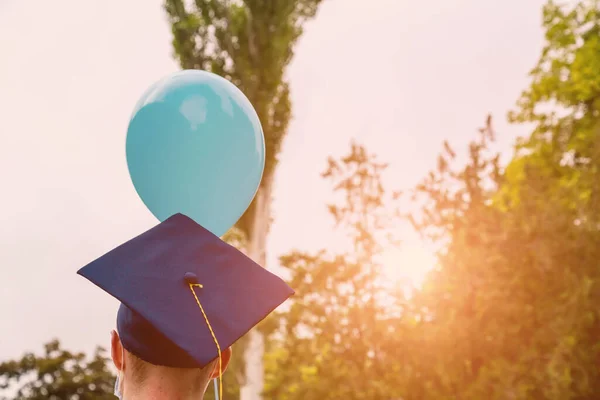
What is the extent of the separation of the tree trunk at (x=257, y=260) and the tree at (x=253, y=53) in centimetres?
2

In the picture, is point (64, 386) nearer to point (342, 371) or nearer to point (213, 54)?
point (213, 54)

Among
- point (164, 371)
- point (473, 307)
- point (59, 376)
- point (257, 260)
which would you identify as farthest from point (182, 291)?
point (59, 376)

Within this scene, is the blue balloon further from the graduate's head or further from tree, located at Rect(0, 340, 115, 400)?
tree, located at Rect(0, 340, 115, 400)

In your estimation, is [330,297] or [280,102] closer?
[330,297]

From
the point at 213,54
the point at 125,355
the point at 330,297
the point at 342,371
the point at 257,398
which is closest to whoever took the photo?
the point at 125,355

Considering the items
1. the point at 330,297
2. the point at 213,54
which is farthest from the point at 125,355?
the point at 213,54

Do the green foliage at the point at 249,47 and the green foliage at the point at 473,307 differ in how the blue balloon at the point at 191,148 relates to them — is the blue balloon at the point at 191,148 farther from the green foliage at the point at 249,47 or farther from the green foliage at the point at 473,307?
the green foliage at the point at 249,47

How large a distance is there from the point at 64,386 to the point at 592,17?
68.3ft

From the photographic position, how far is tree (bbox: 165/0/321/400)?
13.0m

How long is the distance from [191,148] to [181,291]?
45.5 inches

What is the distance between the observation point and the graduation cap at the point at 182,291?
167cm

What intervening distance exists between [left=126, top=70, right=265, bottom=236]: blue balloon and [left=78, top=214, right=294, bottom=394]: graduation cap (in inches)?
29.9

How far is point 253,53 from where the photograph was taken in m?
13.2

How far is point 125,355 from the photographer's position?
5.41 ft
